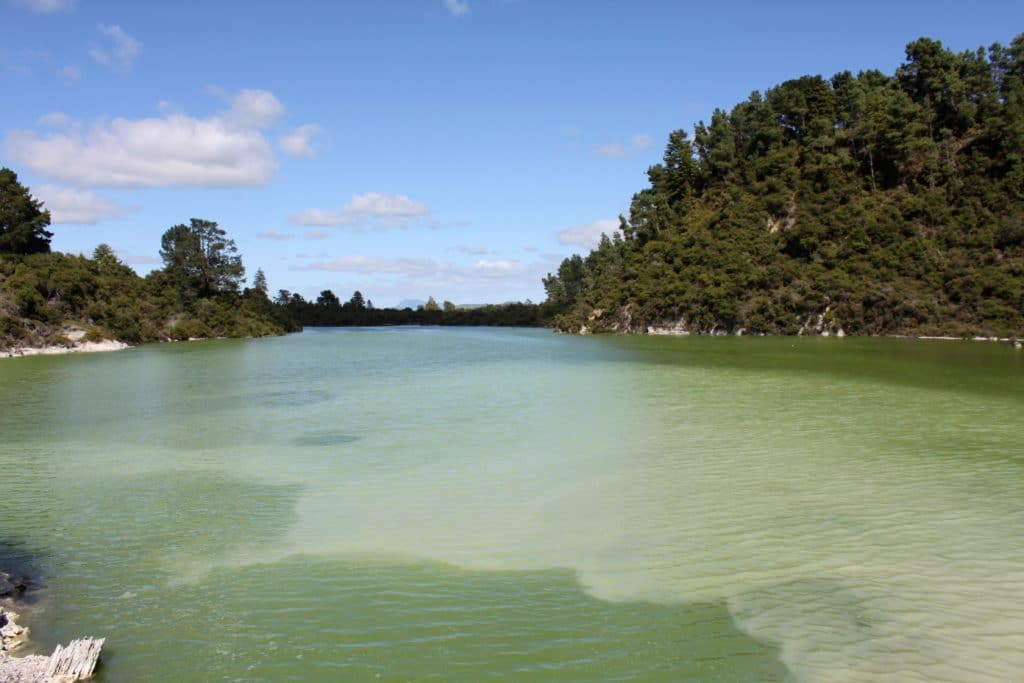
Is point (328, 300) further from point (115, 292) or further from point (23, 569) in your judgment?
point (23, 569)

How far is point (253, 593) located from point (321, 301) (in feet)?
591

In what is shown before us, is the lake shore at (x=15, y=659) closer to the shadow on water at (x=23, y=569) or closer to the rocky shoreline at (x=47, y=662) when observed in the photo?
the rocky shoreline at (x=47, y=662)

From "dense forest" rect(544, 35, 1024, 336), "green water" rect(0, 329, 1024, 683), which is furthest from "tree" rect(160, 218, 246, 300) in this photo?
"green water" rect(0, 329, 1024, 683)

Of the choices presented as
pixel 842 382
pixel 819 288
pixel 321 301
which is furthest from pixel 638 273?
pixel 321 301

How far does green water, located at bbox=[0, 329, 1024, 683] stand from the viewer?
7.34 meters

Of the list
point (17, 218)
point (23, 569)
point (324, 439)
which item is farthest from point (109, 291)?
point (23, 569)

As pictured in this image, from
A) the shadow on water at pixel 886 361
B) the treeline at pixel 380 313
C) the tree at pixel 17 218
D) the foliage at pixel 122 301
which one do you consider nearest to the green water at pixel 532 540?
the shadow on water at pixel 886 361

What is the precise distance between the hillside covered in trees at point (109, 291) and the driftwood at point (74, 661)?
205 feet

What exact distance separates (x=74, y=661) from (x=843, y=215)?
8638 cm

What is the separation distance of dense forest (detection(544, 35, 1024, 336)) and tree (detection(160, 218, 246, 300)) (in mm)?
50339

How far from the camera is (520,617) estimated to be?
26.8 feet

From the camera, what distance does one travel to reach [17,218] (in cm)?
7131

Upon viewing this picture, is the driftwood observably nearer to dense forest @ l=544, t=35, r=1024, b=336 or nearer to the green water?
the green water

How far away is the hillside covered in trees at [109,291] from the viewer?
63406 millimetres
